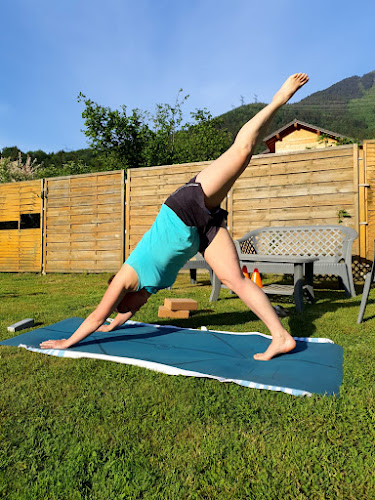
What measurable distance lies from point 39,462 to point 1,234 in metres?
10.2

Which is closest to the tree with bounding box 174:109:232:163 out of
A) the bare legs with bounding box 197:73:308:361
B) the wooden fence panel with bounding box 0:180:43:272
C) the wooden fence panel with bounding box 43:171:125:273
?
the wooden fence panel with bounding box 0:180:43:272

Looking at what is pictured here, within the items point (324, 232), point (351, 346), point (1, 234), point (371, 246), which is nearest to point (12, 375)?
point (351, 346)

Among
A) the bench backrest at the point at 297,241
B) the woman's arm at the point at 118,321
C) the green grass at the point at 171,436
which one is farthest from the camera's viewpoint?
the bench backrest at the point at 297,241

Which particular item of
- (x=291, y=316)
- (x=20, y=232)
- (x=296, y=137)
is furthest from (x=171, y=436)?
(x=296, y=137)

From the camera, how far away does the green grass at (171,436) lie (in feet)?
3.85

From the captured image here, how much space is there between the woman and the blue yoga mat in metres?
0.16

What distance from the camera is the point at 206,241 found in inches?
100

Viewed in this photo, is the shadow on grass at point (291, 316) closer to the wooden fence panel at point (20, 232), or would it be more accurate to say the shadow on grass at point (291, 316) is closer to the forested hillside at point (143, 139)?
the wooden fence panel at point (20, 232)

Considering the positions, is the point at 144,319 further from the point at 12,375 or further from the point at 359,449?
the point at 359,449

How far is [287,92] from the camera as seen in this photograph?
2.39m

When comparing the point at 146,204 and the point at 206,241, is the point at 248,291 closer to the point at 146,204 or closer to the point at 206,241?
the point at 206,241

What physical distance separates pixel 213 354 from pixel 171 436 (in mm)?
1092

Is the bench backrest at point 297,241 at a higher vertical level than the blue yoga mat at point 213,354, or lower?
higher

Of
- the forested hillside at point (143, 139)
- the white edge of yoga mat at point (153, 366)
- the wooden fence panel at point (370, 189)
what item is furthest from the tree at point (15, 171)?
the white edge of yoga mat at point (153, 366)
